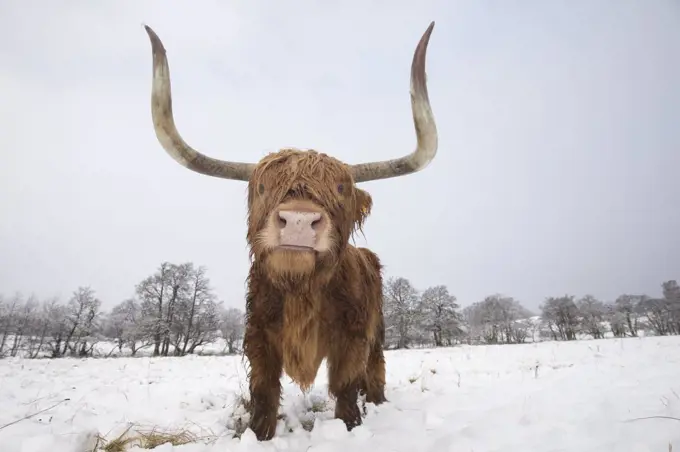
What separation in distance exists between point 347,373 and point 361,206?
1.56 meters

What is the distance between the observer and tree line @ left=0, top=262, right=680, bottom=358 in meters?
28.4

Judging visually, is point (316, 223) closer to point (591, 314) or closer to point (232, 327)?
point (232, 327)

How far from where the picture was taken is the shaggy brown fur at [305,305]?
243 centimetres

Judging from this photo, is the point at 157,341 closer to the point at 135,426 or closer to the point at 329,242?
the point at 135,426

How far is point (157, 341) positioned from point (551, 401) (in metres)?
30.8

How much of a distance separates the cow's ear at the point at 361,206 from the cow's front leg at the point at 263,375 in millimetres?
1341

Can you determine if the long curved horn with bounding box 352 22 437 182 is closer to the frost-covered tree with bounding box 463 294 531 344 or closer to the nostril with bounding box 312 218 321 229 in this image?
the nostril with bounding box 312 218 321 229

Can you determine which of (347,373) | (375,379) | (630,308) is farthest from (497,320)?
(347,373)

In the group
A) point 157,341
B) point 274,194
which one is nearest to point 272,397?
point 274,194

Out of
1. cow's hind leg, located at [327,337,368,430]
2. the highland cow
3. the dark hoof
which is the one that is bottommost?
the dark hoof

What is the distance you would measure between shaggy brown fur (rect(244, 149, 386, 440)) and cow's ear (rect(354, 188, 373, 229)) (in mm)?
22

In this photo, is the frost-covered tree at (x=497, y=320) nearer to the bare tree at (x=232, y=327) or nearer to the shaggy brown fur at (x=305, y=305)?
the bare tree at (x=232, y=327)

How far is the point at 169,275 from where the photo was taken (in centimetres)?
2909

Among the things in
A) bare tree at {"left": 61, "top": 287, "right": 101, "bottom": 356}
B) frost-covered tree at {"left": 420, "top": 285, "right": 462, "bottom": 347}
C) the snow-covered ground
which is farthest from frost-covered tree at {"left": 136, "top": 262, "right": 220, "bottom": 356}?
the snow-covered ground
